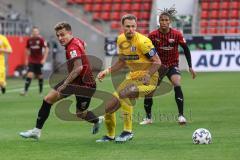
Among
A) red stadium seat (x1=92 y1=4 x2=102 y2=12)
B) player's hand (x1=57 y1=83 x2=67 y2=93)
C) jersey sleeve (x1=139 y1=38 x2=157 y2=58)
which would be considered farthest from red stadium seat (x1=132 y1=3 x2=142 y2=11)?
player's hand (x1=57 y1=83 x2=67 y2=93)

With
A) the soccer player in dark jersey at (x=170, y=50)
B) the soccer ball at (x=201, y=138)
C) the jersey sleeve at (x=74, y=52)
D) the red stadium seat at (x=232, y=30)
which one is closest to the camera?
the soccer ball at (x=201, y=138)

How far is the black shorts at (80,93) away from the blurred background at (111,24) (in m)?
21.6

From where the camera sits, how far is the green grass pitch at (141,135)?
9664mm

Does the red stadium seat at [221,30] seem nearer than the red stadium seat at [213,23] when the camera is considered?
Yes

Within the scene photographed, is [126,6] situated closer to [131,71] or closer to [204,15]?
[204,15]

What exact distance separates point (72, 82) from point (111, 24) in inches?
1101

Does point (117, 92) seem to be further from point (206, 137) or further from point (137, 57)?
point (206, 137)

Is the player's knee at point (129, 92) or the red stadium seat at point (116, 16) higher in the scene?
the red stadium seat at point (116, 16)

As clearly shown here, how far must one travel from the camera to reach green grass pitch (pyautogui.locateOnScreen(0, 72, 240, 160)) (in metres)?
9.66

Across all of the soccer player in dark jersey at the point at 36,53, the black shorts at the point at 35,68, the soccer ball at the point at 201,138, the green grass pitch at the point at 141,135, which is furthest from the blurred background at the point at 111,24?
the soccer ball at the point at 201,138

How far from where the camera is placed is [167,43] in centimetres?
1409

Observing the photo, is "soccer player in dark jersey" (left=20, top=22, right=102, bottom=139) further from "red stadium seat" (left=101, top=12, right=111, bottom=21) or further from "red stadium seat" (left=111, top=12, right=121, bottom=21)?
"red stadium seat" (left=101, top=12, right=111, bottom=21)

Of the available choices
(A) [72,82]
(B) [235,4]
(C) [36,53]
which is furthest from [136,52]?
(B) [235,4]

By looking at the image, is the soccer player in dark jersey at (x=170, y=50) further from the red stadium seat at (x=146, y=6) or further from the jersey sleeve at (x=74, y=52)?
the red stadium seat at (x=146, y=6)
